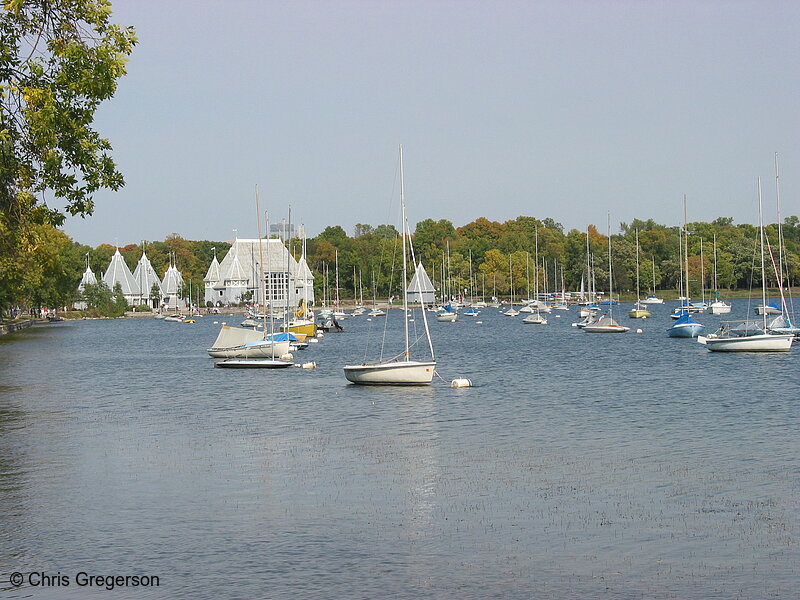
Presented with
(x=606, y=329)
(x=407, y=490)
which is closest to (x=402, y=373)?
A: (x=407, y=490)

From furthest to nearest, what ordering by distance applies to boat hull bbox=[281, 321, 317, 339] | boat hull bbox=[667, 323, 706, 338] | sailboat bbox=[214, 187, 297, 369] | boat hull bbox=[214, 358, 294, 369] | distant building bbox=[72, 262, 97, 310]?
distant building bbox=[72, 262, 97, 310], boat hull bbox=[281, 321, 317, 339], boat hull bbox=[667, 323, 706, 338], sailboat bbox=[214, 187, 297, 369], boat hull bbox=[214, 358, 294, 369]

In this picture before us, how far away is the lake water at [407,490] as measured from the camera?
50.3 ft

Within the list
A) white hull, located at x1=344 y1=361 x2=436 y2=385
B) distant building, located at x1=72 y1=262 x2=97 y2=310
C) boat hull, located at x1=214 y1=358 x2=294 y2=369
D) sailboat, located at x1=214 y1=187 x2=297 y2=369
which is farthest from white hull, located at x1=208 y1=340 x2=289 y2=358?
distant building, located at x1=72 y1=262 x2=97 y2=310

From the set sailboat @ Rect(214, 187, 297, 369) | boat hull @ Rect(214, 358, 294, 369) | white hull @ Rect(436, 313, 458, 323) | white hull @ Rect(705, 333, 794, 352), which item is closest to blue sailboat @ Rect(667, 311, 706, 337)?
white hull @ Rect(705, 333, 794, 352)

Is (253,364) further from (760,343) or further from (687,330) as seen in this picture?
(687,330)

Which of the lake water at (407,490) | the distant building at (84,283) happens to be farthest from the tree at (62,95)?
the distant building at (84,283)

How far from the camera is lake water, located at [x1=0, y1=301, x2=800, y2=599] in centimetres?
1534

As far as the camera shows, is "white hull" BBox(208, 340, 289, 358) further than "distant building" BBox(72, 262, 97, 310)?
No

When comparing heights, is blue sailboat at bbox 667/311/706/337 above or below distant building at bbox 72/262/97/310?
below

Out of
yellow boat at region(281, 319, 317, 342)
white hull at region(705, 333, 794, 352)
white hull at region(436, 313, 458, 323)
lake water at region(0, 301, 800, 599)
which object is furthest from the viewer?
white hull at region(436, 313, 458, 323)

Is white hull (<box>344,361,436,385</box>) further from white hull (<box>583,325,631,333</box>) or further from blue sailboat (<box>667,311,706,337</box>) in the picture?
white hull (<box>583,325,631,333</box>)

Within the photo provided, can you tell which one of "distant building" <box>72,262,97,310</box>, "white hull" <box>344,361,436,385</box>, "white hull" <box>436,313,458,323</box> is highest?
"distant building" <box>72,262,97,310</box>

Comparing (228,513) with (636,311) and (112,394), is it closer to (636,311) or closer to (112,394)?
(112,394)

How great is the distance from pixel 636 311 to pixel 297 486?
11627 centimetres
